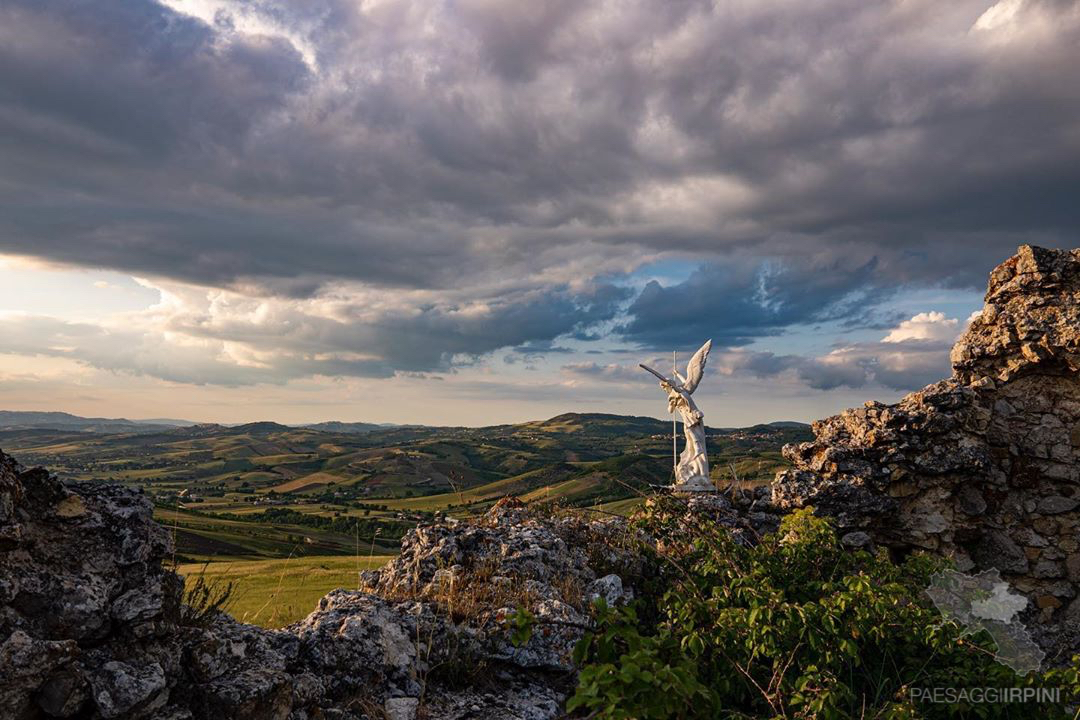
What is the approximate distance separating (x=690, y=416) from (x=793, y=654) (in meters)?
14.6

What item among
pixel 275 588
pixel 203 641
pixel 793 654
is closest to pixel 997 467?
pixel 793 654

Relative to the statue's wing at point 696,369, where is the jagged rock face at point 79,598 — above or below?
below

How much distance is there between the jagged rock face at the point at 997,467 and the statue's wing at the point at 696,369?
16.6 feet

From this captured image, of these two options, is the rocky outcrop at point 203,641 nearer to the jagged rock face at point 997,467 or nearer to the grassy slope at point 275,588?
the grassy slope at point 275,588

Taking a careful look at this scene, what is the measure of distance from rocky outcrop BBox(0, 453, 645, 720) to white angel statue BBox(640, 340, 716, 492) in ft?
33.0

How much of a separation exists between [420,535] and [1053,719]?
30.7 ft

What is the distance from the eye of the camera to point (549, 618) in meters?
8.16

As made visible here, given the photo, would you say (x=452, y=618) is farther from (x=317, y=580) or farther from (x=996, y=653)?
(x=317, y=580)

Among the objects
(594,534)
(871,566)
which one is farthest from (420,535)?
(871,566)

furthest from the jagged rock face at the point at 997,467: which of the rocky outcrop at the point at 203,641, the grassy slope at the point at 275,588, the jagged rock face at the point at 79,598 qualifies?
the jagged rock face at the point at 79,598

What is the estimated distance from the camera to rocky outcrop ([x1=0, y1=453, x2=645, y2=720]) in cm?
484

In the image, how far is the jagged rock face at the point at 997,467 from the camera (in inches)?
578

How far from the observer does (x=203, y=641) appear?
586 cm

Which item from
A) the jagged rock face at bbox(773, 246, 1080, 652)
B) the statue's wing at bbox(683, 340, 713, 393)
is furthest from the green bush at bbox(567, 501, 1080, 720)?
the statue's wing at bbox(683, 340, 713, 393)
